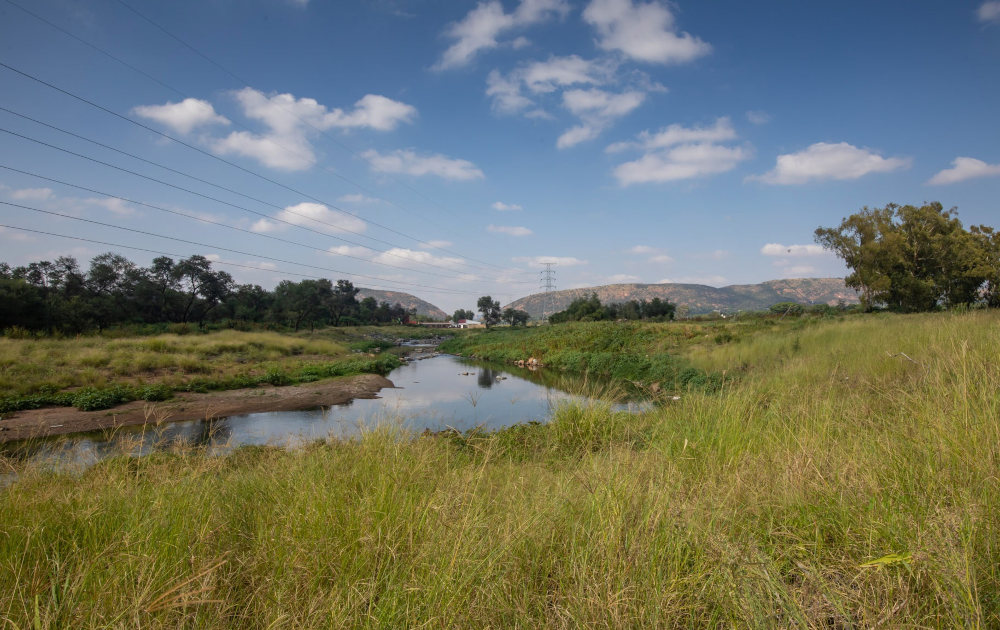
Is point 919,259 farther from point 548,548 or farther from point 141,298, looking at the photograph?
point 141,298

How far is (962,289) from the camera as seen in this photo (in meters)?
28.2

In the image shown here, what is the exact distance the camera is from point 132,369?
59.6 ft

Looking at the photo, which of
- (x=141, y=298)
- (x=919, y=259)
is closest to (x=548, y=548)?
(x=919, y=259)

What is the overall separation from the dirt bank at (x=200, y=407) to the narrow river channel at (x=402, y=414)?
642mm

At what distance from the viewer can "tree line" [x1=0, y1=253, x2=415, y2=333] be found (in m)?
27.5

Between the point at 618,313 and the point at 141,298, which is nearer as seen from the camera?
the point at 141,298

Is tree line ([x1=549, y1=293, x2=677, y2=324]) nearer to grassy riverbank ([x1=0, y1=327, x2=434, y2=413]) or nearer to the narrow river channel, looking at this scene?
the narrow river channel

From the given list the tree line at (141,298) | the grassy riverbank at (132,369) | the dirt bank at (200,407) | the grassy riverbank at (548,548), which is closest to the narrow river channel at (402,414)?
the dirt bank at (200,407)

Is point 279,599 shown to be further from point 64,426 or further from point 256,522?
point 64,426

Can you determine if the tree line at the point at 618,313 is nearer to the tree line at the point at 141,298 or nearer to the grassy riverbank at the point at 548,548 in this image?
the tree line at the point at 141,298

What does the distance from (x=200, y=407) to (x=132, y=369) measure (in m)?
6.38

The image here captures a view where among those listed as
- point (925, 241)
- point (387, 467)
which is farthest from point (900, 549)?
point (925, 241)

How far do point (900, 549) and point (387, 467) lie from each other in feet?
8.87

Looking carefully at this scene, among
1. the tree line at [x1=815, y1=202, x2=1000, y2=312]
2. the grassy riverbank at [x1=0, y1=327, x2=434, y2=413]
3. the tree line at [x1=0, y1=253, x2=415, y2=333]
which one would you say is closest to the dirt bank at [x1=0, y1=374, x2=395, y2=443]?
the grassy riverbank at [x1=0, y1=327, x2=434, y2=413]
